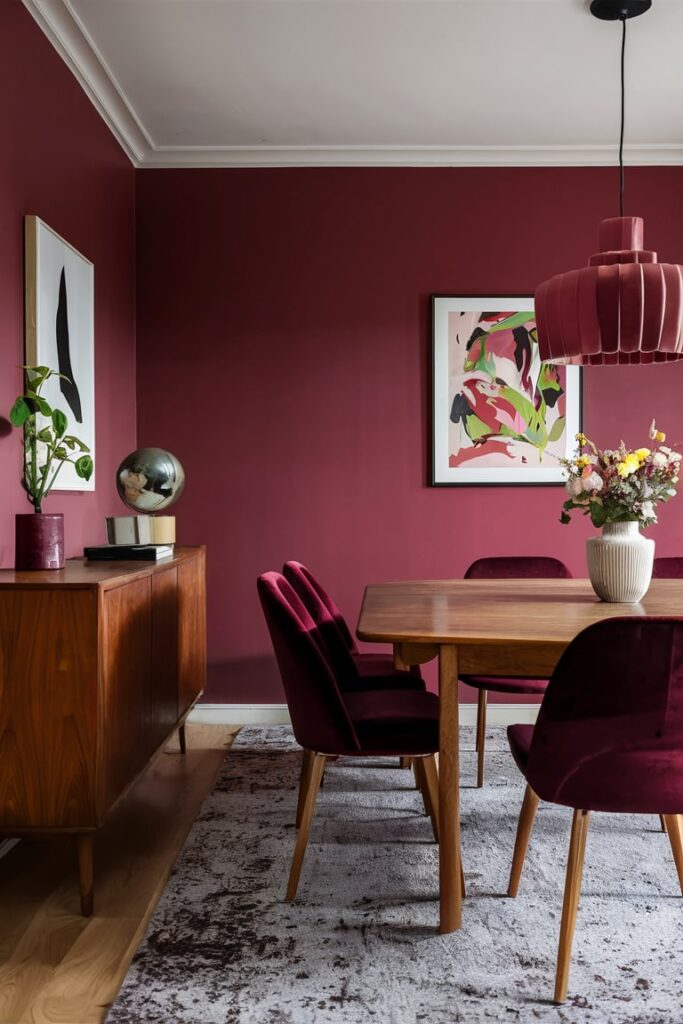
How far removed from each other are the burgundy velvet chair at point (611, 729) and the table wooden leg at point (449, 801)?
9.5 inches

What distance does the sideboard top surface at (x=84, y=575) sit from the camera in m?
2.21

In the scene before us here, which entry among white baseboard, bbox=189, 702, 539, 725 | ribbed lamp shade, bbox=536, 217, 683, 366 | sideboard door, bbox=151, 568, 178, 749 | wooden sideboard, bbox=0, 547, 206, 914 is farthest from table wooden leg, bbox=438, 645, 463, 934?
white baseboard, bbox=189, 702, 539, 725

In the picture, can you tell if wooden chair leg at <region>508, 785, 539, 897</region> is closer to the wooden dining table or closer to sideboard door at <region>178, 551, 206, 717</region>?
the wooden dining table

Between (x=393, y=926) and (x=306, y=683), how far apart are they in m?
0.63

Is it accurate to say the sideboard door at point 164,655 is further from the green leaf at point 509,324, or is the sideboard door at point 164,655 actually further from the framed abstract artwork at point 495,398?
the green leaf at point 509,324

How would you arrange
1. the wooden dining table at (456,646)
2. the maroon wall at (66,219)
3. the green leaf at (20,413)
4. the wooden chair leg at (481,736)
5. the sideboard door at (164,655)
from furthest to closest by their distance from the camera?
the wooden chair leg at (481,736) → the sideboard door at (164,655) → the maroon wall at (66,219) → the green leaf at (20,413) → the wooden dining table at (456,646)

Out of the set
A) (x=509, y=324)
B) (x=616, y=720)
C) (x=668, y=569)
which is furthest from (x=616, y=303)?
(x=509, y=324)

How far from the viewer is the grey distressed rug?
1838mm

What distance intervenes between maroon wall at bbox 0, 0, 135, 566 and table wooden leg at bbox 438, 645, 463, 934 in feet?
4.69

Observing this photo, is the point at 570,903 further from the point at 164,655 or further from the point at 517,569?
the point at 517,569

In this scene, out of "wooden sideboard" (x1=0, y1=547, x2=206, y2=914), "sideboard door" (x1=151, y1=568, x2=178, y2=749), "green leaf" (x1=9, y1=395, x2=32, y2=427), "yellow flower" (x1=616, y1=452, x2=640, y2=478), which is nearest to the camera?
"wooden sideboard" (x1=0, y1=547, x2=206, y2=914)

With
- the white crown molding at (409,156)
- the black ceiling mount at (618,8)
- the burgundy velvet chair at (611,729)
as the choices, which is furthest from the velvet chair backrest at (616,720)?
the white crown molding at (409,156)

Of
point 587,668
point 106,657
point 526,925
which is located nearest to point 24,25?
point 106,657

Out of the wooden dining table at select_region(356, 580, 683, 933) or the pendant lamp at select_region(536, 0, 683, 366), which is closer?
the wooden dining table at select_region(356, 580, 683, 933)
